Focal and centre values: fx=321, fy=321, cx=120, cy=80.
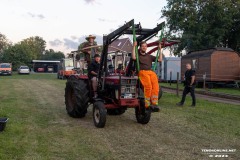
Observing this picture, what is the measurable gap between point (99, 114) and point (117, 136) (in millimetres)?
1042

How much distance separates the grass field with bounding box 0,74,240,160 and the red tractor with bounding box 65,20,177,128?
1.09 feet

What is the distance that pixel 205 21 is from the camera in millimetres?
35344

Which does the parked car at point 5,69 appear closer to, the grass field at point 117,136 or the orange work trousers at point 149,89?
the grass field at point 117,136

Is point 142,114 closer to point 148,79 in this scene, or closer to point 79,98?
point 148,79

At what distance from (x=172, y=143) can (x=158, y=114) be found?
3.88 meters

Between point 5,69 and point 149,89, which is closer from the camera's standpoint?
point 149,89

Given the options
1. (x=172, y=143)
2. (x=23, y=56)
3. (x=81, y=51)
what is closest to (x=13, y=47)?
(x=23, y=56)

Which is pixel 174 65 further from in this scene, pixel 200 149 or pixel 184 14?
pixel 200 149

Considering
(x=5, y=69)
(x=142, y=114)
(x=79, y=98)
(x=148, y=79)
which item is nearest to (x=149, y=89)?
(x=148, y=79)

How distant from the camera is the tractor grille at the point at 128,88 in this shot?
8.09 m

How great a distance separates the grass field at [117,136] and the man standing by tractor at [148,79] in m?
0.70

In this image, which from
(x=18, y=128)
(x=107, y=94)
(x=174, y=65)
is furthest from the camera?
(x=174, y=65)

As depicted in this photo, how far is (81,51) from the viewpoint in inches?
422

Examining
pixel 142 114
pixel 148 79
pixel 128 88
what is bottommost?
pixel 142 114
